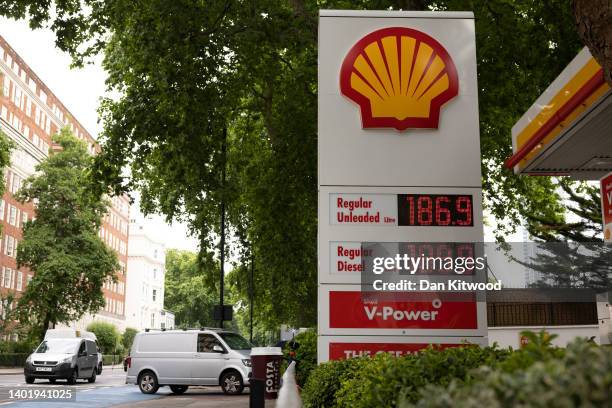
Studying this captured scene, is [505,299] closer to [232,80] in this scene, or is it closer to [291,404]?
[232,80]

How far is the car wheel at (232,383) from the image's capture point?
77.5 feet

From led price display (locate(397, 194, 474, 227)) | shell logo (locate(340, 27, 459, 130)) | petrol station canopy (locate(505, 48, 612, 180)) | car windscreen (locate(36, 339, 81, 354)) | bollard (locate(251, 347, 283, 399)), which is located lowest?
bollard (locate(251, 347, 283, 399))

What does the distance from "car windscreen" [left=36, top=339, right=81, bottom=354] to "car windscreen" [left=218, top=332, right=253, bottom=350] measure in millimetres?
8617

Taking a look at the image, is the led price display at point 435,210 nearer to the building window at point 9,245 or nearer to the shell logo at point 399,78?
the shell logo at point 399,78

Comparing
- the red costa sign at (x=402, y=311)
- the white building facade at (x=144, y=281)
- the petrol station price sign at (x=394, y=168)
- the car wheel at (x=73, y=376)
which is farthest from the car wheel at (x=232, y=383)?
the white building facade at (x=144, y=281)

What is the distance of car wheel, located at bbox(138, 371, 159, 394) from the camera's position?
24.2 meters

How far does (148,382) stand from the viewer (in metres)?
24.4

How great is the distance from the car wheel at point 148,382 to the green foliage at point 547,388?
2294 centimetres

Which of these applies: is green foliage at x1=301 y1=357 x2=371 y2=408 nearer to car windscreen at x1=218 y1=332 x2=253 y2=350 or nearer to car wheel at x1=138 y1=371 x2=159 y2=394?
car windscreen at x1=218 y1=332 x2=253 y2=350

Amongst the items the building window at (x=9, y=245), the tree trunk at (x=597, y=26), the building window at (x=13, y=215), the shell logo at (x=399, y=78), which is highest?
the building window at (x=13, y=215)

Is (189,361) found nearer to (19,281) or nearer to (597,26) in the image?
(597,26)

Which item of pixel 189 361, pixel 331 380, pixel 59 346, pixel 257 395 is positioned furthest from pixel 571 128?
pixel 59 346

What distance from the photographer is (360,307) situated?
942 cm

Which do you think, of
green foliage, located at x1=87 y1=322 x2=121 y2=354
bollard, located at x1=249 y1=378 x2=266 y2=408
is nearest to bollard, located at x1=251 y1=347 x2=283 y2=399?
bollard, located at x1=249 y1=378 x2=266 y2=408
